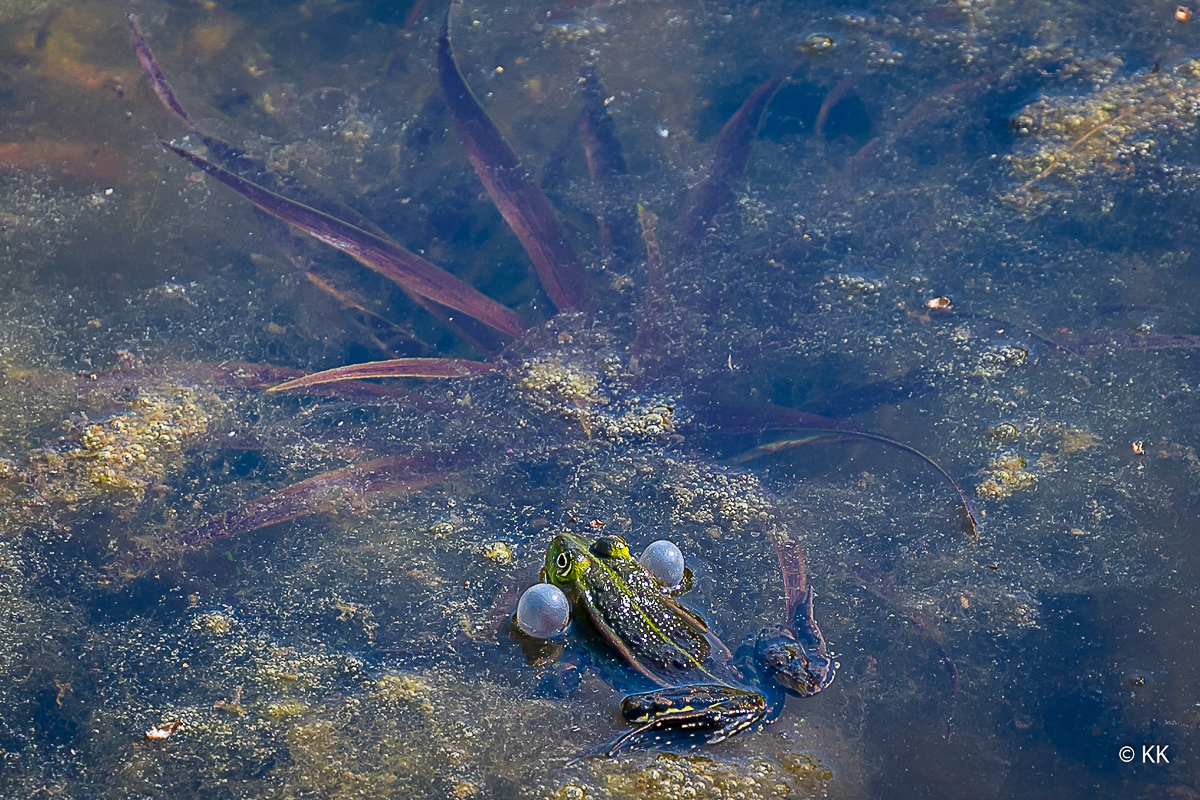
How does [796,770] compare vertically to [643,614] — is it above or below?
below

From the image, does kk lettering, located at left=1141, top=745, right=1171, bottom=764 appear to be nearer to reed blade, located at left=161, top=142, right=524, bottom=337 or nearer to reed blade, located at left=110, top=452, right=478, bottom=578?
reed blade, located at left=110, top=452, right=478, bottom=578

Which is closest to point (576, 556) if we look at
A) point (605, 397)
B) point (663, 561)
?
point (663, 561)

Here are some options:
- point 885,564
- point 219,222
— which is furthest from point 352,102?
point 885,564

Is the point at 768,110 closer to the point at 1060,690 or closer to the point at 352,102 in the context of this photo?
the point at 352,102

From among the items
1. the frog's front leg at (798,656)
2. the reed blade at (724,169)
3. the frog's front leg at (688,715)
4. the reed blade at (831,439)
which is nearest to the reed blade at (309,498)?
the reed blade at (831,439)

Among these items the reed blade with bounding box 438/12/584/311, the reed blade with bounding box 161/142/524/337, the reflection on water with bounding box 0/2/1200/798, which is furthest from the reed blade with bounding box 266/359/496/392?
the reed blade with bounding box 438/12/584/311

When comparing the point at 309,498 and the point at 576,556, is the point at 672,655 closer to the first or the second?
the point at 576,556
